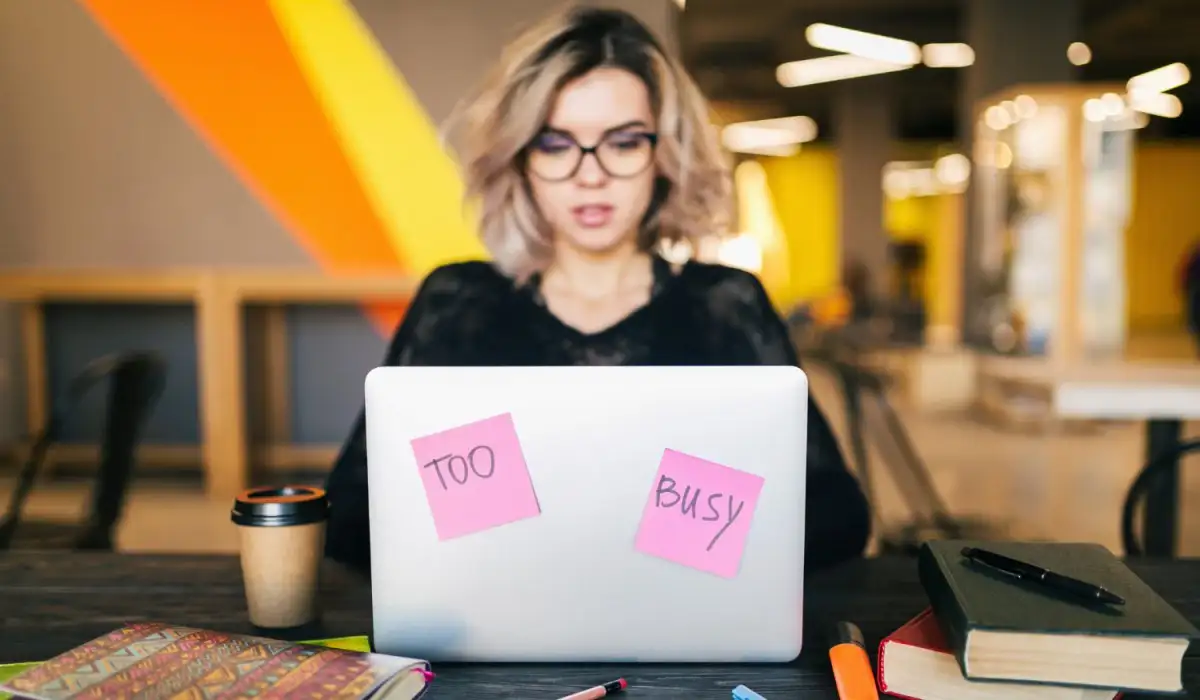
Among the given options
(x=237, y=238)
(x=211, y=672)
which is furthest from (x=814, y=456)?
(x=237, y=238)

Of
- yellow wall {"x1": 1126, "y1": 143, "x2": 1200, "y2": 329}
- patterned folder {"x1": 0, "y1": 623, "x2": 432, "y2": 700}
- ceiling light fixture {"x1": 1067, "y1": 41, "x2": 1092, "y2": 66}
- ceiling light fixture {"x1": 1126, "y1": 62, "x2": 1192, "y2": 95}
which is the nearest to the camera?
patterned folder {"x1": 0, "y1": 623, "x2": 432, "y2": 700}

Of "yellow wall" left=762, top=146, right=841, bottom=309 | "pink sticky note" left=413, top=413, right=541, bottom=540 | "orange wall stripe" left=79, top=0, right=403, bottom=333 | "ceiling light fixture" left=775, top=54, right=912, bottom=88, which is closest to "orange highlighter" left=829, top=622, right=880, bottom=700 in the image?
"pink sticky note" left=413, top=413, right=541, bottom=540

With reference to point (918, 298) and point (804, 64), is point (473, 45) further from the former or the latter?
point (918, 298)

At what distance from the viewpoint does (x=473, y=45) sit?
4098 mm

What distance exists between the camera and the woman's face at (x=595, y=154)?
1638 millimetres

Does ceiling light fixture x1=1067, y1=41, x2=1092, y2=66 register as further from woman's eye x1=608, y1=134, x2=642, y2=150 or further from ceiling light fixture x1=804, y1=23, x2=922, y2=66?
woman's eye x1=608, y1=134, x2=642, y2=150

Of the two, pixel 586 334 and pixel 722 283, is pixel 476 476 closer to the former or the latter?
pixel 586 334

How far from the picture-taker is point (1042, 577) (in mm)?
767

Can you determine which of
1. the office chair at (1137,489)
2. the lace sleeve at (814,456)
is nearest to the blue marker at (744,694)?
the lace sleeve at (814,456)

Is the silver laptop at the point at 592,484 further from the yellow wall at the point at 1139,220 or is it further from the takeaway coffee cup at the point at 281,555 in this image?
the yellow wall at the point at 1139,220

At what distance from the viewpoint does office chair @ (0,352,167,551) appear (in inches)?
75.7

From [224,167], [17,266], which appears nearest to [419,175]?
[224,167]

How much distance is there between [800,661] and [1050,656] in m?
0.22

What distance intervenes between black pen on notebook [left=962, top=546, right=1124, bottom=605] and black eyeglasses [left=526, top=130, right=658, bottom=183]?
99cm
